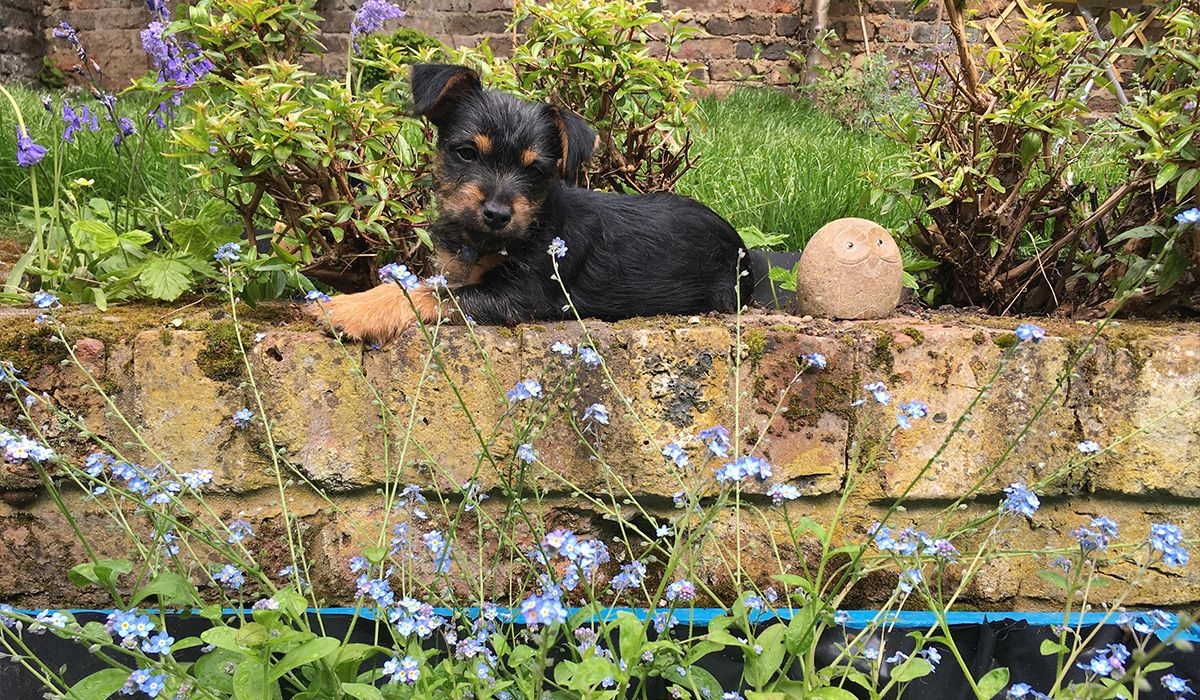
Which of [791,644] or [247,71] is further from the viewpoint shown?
[247,71]

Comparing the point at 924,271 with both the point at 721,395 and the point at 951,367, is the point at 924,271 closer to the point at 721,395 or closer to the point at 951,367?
the point at 951,367

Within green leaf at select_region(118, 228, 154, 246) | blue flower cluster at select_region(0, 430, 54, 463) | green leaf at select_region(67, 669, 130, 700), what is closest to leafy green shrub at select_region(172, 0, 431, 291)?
green leaf at select_region(118, 228, 154, 246)

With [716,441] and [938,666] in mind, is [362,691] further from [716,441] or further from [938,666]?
[938,666]

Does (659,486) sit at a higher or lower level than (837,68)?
lower

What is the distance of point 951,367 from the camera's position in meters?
2.45

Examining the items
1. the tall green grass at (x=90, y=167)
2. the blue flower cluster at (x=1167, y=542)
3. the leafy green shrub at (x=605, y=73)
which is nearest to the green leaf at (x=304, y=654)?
the blue flower cluster at (x=1167, y=542)

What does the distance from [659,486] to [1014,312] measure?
159cm

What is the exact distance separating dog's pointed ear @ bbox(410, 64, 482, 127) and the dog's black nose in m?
0.39

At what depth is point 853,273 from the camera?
2768mm

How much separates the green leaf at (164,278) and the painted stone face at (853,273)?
2.05 meters

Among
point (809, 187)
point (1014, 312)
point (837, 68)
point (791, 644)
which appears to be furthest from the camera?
point (837, 68)

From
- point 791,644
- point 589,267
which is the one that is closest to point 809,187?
point 589,267

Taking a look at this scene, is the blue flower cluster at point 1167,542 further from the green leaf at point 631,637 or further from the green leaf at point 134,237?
the green leaf at point 134,237

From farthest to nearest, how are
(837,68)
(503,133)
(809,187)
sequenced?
1. (837,68)
2. (809,187)
3. (503,133)
